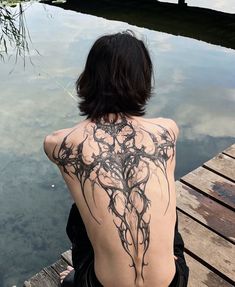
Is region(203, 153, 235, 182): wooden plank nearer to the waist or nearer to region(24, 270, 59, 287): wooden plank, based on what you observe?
region(24, 270, 59, 287): wooden plank

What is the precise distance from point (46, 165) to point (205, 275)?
2.03 metres

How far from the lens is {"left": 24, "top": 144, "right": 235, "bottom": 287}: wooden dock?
2385mm

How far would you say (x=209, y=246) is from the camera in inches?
102

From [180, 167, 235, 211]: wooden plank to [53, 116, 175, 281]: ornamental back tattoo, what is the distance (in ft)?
4.36

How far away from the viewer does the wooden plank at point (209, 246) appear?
2439mm

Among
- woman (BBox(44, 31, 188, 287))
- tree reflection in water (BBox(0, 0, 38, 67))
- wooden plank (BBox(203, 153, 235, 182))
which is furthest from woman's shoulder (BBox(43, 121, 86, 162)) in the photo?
tree reflection in water (BBox(0, 0, 38, 67))

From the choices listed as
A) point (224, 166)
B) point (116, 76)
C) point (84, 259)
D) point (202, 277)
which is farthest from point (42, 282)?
point (224, 166)

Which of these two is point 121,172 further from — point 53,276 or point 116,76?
point 53,276

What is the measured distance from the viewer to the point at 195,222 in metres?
2.78

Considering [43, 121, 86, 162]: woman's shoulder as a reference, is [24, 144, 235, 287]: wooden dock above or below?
below

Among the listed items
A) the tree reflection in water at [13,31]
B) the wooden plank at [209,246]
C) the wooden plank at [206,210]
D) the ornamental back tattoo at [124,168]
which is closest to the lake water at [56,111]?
the tree reflection in water at [13,31]

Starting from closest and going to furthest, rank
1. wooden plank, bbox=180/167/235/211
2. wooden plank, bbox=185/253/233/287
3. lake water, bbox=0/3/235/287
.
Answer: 1. wooden plank, bbox=185/253/233/287
2. wooden plank, bbox=180/167/235/211
3. lake water, bbox=0/3/235/287

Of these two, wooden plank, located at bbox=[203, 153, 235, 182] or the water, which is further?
the water

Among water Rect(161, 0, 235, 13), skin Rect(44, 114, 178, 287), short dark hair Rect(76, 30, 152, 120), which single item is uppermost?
short dark hair Rect(76, 30, 152, 120)
